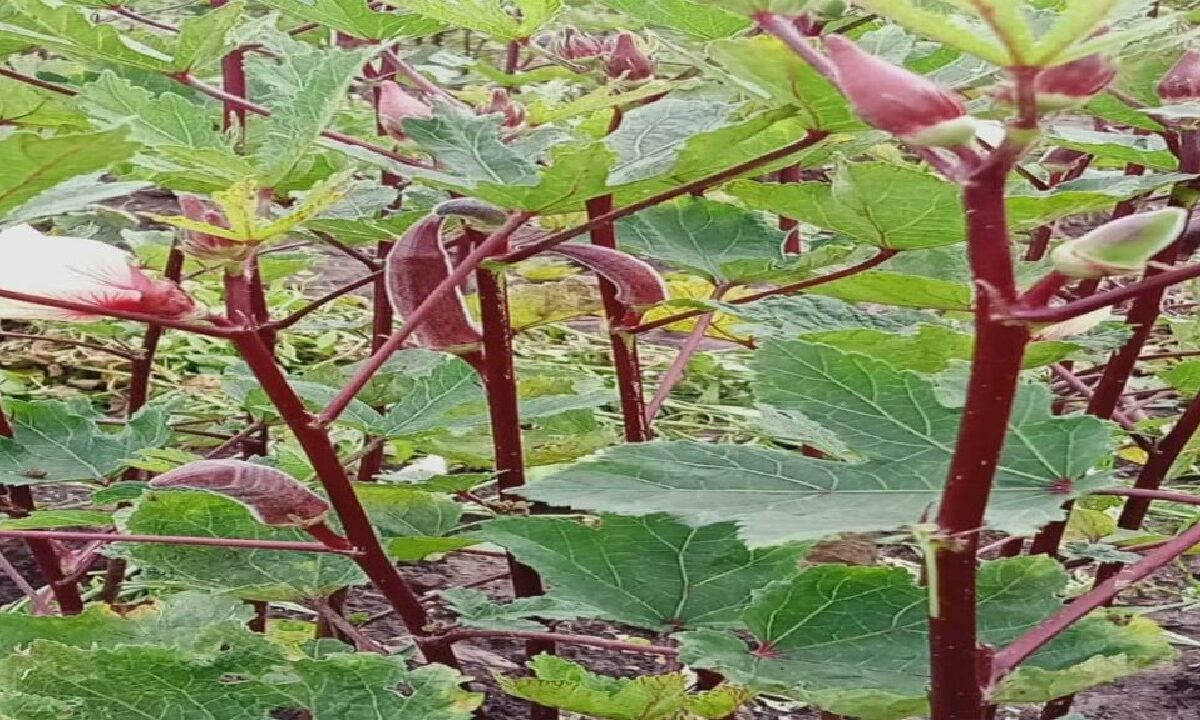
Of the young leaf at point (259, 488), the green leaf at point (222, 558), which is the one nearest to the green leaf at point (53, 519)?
the green leaf at point (222, 558)

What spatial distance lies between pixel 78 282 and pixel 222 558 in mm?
272

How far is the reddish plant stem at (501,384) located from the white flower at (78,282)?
23 centimetres

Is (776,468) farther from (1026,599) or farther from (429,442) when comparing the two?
(429,442)

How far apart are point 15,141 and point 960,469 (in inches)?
14.3

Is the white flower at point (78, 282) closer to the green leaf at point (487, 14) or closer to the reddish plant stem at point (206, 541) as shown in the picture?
the reddish plant stem at point (206, 541)

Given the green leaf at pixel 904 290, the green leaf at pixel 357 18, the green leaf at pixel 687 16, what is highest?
the green leaf at pixel 357 18

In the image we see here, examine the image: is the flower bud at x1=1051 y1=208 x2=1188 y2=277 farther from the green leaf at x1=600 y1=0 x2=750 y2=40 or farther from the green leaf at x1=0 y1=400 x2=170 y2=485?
the green leaf at x1=0 y1=400 x2=170 y2=485

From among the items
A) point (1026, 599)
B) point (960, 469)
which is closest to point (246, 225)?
point (960, 469)

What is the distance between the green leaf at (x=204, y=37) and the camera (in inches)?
30.5

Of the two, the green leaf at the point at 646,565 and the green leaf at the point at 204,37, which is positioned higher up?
the green leaf at the point at 204,37

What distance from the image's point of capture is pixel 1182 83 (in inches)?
30.1

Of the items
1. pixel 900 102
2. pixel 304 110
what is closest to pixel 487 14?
pixel 304 110

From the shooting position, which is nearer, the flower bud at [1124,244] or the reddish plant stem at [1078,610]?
the flower bud at [1124,244]

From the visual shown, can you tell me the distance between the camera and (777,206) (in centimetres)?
81
